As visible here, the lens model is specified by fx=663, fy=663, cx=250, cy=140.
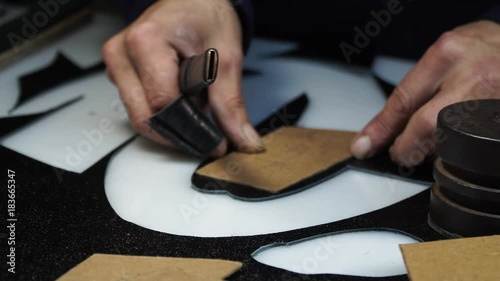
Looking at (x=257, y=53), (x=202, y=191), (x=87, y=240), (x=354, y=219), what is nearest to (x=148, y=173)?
(x=202, y=191)

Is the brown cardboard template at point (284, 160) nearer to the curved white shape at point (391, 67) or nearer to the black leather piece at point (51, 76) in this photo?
the curved white shape at point (391, 67)

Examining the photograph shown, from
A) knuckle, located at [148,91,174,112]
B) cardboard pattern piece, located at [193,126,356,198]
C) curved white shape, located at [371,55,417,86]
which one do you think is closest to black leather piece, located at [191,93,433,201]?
cardboard pattern piece, located at [193,126,356,198]

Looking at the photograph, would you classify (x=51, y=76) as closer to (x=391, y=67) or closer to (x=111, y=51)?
(x=111, y=51)

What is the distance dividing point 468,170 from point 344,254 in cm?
19

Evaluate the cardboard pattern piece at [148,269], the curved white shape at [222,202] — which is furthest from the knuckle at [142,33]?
the cardboard pattern piece at [148,269]

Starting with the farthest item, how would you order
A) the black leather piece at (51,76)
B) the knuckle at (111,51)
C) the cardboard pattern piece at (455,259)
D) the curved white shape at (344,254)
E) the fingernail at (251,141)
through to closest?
1. the black leather piece at (51,76)
2. the knuckle at (111,51)
3. the fingernail at (251,141)
4. the curved white shape at (344,254)
5. the cardboard pattern piece at (455,259)

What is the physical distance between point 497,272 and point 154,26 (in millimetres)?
698

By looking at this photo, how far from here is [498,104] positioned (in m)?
0.86

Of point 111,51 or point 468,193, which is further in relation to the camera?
point 111,51

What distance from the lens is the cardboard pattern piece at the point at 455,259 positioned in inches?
28.2

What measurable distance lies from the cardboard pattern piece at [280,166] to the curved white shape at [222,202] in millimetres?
16

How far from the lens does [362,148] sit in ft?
3.51

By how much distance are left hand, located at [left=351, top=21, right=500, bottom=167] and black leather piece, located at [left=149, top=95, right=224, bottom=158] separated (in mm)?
234

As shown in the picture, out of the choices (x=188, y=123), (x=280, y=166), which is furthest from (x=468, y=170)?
(x=188, y=123)
